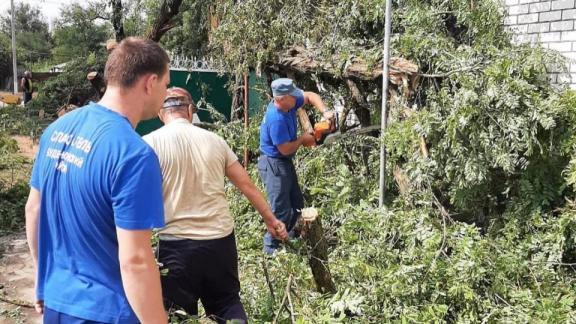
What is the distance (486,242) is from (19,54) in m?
50.4

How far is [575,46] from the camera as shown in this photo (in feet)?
15.2

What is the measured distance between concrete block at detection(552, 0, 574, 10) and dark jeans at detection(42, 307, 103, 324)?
4621 mm

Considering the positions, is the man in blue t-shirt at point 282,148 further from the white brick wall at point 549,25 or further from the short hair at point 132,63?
the short hair at point 132,63

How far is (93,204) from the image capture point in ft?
5.99

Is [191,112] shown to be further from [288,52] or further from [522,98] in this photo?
[288,52]

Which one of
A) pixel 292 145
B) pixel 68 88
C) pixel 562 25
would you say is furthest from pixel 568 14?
pixel 68 88

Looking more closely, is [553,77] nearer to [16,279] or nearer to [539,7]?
[539,7]

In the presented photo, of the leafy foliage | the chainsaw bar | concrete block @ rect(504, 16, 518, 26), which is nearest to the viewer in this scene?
concrete block @ rect(504, 16, 518, 26)

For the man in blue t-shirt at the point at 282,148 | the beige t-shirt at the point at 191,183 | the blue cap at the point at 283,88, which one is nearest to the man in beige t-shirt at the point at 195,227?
the beige t-shirt at the point at 191,183

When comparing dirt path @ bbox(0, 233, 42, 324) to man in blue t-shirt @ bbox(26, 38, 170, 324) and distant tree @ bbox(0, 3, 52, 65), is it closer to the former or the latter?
man in blue t-shirt @ bbox(26, 38, 170, 324)

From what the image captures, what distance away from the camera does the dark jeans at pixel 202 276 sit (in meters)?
2.90

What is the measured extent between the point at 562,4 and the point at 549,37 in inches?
11.5

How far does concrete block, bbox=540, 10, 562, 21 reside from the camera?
4796 millimetres

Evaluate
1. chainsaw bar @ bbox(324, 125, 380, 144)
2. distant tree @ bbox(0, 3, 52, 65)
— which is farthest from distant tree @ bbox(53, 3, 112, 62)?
chainsaw bar @ bbox(324, 125, 380, 144)
